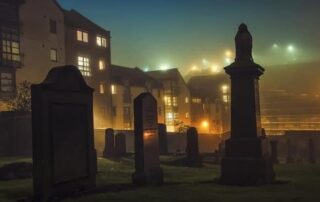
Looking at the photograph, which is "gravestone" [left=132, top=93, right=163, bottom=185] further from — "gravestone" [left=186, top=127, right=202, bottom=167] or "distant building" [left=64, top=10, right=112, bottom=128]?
"distant building" [left=64, top=10, right=112, bottom=128]

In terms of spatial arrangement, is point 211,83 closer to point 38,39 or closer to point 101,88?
point 101,88

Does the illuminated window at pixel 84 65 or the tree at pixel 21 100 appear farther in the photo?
the illuminated window at pixel 84 65

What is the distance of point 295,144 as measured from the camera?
161 ft

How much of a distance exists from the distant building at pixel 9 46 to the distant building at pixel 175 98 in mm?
33401

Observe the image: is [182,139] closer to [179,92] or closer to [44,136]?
[179,92]

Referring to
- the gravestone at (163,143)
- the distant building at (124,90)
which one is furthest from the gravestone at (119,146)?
the distant building at (124,90)

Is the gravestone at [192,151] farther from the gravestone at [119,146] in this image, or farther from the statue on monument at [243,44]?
the statue on monument at [243,44]

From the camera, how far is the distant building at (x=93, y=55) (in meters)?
50.0

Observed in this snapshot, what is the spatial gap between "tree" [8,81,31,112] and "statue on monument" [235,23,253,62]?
24841 millimetres

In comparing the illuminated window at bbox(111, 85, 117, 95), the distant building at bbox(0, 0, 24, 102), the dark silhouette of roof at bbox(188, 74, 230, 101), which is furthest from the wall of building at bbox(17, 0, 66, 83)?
the dark silhouette of roof at bbox(188, 74, 230, 101)

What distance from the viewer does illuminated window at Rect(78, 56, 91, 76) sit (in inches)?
2008

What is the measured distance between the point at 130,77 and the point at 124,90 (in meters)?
3.72

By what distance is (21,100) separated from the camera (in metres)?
35.8

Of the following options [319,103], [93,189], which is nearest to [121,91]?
[319,103]
